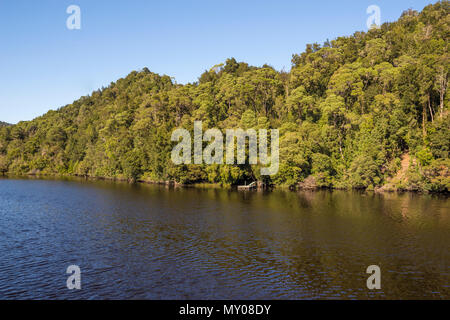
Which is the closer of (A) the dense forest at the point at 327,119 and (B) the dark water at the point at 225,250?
(B) the dark water at the point at 225,250

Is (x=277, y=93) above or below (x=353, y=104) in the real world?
above

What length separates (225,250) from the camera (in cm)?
3600

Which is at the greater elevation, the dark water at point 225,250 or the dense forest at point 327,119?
the dense forest at point 327,119

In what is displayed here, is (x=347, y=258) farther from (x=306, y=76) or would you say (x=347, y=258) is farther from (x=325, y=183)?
(x=306, y=76)

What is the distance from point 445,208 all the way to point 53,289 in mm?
59762

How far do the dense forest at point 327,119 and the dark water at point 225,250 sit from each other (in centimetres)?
2373

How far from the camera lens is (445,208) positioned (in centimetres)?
5784

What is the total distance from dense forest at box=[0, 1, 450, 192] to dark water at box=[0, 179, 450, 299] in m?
23.7

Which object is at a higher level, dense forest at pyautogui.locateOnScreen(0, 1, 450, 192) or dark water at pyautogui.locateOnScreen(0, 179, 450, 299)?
dense forest at pyautogui.locateOnScreen(0, 1, 450, 192)

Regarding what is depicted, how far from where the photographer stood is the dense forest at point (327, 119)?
276 ft

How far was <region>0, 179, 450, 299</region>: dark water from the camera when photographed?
86.9 feet

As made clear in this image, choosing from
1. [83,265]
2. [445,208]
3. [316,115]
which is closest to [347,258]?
[83,265]

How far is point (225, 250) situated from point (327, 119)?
74465 millimetres

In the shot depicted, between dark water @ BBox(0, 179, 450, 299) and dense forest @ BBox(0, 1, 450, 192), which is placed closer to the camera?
dark water @ BBox(0, 179, 450, 299)
